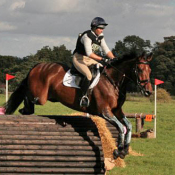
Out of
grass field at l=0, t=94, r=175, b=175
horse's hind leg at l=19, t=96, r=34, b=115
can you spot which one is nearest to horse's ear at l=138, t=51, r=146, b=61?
grass field at l=0, t=94, r=175, b=175

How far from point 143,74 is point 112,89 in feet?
1.90

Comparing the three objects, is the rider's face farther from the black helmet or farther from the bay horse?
the bay horse

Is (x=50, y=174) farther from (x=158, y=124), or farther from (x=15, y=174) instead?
(x=158, y=124)

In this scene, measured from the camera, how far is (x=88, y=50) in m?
7.61

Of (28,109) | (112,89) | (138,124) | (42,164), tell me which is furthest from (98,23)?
(138,124)

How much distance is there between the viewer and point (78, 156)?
22.2 feet

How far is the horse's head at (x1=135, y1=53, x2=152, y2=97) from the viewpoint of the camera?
7.34 meters

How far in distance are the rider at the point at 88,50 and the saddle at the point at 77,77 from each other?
0.08 metres

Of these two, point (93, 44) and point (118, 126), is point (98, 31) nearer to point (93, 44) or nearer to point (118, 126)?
point (93, 44)

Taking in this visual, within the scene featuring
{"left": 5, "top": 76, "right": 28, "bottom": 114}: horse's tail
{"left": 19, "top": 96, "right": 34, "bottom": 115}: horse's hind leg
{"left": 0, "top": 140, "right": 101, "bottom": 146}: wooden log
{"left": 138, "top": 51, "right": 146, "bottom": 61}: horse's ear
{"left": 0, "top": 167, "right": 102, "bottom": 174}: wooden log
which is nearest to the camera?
{"left": 0, "top": 167, "right": 102, "bottom": 174}: wooden log

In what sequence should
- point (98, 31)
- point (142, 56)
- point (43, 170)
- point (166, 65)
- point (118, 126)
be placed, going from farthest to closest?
point (166, 65)
point (98, 31)
point (142, 56)
point (118, 126)
point (43, 170)

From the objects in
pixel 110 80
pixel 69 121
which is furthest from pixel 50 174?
pixel 110 80

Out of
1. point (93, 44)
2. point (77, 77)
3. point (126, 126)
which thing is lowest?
point (126, 126)

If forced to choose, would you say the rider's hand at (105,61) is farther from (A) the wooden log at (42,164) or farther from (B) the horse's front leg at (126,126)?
(A) the wooden log at (42,164)
